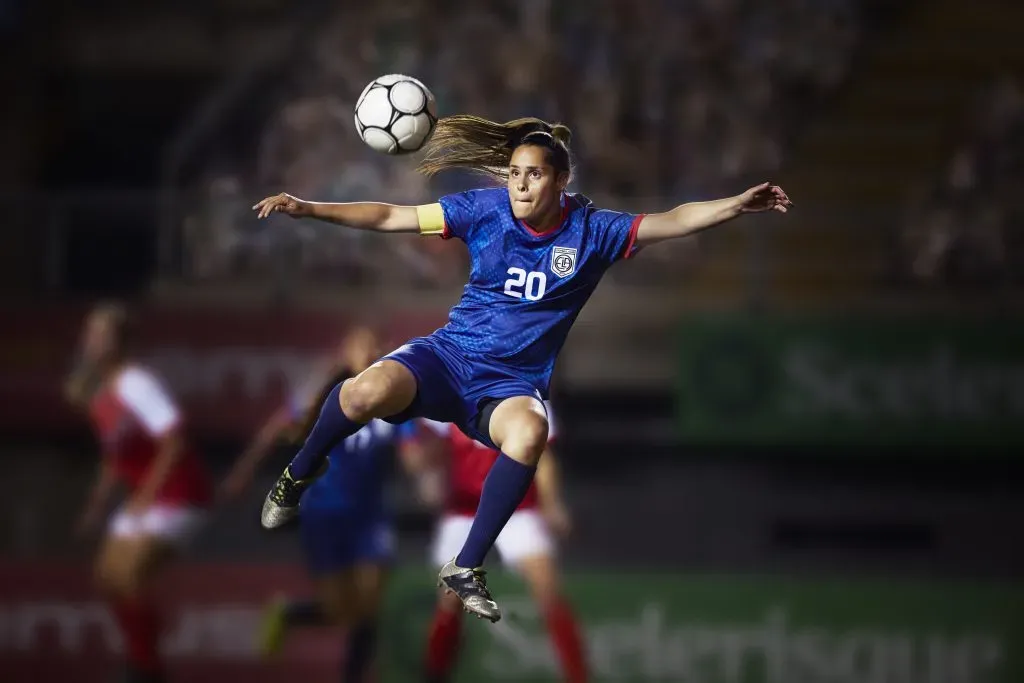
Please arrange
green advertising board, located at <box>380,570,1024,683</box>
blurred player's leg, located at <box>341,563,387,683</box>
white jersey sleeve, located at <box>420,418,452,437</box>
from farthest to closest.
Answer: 1. green advertising board, located at <box>380,570,1024,683</box>
2. blurred player's leg, located at <box>341,563,387,683</box>
3. white jersey sleeve, located at <box>420,418,452,437</box>

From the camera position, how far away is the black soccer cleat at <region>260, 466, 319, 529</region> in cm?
530

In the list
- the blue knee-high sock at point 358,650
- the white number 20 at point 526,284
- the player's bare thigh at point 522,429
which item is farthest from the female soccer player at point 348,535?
the player's bare thigh at point 522,429

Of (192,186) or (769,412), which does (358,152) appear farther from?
(769,412)

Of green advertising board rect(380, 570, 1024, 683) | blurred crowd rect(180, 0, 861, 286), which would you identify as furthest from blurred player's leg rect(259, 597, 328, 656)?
blurred crowd rect(180, 0, 861, 286)

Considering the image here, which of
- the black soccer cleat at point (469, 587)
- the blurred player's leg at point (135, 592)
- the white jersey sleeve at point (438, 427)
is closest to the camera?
the black soccer cleat at point (469, 587)

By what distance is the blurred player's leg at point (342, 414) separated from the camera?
4938 millimetres

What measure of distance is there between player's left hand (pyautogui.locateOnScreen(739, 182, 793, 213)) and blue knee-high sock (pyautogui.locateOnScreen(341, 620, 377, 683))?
5096 millimetres

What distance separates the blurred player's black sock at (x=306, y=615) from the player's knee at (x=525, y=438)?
443 centimetres

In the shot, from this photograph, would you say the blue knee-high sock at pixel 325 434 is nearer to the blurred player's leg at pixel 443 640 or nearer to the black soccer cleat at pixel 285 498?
the black soccer cleat at pixel 285 498

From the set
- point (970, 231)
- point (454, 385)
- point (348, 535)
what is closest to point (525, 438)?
point (454, 385)

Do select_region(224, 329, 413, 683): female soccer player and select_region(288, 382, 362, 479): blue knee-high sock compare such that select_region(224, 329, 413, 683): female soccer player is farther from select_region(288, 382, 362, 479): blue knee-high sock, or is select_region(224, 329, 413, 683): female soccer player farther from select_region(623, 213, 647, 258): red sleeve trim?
select_region(623, 213, 647, 258): red sleeve trim

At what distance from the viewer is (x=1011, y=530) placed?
10344 millimetres

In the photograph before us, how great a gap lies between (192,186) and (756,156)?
4.14 metres

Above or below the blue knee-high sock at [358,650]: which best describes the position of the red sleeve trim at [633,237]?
above
